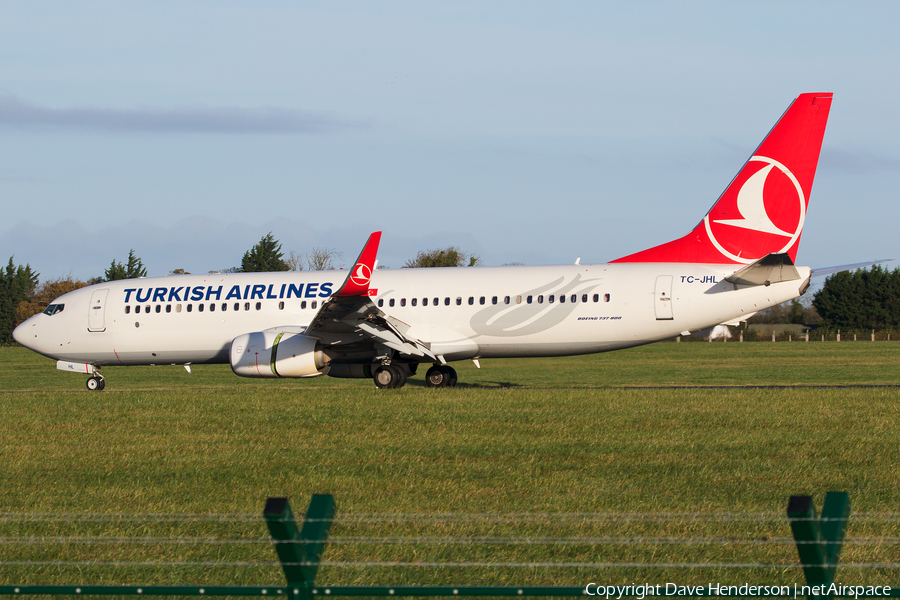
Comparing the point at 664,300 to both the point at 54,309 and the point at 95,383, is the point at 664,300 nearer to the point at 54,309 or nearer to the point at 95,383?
the point at 95,383

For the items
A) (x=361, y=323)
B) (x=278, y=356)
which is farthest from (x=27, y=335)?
(x=361, y=323)

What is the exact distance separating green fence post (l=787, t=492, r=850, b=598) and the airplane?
56.2 feet

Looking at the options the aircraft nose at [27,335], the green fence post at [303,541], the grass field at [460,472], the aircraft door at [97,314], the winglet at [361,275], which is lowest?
the grass field at [460,472]

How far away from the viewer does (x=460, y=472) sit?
11.2 m

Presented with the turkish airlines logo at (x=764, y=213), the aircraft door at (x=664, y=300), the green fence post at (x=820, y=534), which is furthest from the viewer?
the turkish airlines logo at (x=764, y=213)

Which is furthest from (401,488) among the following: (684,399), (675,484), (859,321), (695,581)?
(859,321)

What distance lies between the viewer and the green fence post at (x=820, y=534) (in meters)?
3.53

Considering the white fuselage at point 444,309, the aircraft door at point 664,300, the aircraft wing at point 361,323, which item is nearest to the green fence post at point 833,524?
the aircraft wing at point 361,323

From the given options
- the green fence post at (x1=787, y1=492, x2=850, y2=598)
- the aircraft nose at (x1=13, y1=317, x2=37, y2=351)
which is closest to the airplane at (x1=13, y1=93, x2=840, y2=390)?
the aircraft nose at (x1=13, y1=317, x2=37, y2=351)

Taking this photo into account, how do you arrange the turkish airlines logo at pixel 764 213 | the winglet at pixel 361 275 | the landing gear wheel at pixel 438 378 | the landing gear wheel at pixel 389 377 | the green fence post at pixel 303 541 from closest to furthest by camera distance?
the green fence post at pixel 303 541
the winglet at pixel 361 275
the turkish airlines logo at pixel 764 213
the landing gear wheel at pixel 389 377
the landing gear wheel at pixel 438 378

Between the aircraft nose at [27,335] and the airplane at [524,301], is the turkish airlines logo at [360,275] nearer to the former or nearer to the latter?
the airplane at [524,301]

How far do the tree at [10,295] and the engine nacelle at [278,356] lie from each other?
7251 centimetres

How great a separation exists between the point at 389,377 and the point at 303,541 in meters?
20.4

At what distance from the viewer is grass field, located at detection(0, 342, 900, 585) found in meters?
7.33
